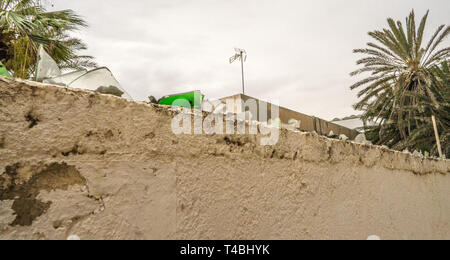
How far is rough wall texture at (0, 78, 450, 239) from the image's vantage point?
2.25 ft

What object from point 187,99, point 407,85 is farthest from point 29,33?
point 407,85

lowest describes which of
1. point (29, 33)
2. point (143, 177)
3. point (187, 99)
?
point (143, 177)

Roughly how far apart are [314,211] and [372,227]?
2.15ft

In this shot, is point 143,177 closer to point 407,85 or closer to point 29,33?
point 29,33

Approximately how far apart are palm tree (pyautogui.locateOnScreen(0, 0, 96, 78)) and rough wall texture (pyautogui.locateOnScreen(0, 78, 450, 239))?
18.8 ft

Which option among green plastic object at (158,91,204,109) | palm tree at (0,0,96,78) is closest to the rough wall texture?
green plastic object at (158,91,204,109)

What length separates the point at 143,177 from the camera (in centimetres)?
90

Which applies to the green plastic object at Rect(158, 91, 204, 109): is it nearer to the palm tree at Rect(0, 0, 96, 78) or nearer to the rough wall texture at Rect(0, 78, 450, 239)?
the rough wall texture at Rect(0, 78, 450, 239)

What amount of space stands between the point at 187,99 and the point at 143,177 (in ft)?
1.36

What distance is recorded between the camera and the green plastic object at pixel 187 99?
1.19m

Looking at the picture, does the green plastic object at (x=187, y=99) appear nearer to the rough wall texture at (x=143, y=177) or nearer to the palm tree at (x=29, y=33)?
the rough wall texture at (x=143, y=177)

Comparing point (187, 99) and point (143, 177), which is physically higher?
point (187, 99)

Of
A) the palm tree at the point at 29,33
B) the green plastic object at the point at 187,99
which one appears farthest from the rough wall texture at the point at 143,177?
the palm tree at the point at 29,33
